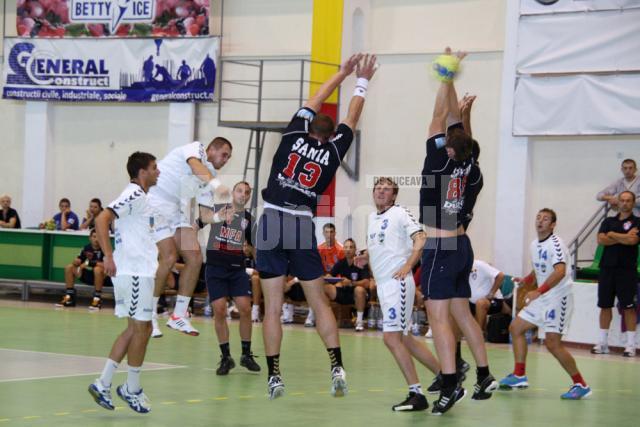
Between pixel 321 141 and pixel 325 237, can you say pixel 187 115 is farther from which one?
pixel 321 141

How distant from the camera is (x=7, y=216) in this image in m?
22.3

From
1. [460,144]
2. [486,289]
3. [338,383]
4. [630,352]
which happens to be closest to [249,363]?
[338,383]

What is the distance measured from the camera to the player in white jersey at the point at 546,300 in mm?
10984

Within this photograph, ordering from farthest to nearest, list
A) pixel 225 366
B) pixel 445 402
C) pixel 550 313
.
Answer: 1. pixel 225 366
2. pixel 550 313
3. pixel 445 402

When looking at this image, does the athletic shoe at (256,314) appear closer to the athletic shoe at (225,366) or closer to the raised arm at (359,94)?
the athletic shoe at (225,366)

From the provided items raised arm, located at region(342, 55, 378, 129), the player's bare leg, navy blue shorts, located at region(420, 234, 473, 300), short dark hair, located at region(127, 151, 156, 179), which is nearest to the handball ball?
raised arm, located at region(342, 55, 378, 129)

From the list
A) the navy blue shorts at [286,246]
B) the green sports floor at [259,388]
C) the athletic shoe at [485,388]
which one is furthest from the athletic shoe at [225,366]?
the athletic shoe at [485,388]

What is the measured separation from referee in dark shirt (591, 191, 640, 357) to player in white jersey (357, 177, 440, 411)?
669 cm

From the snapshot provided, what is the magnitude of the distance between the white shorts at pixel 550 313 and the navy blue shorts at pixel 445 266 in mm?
1784

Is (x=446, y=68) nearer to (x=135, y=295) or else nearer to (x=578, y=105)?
(x=135, y=295)

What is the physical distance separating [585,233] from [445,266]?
1019cm

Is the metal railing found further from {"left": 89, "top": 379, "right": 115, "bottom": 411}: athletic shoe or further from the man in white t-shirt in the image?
{"left": 89, "top": 379, "right": 115, "bottom": 411}: athletic shoe

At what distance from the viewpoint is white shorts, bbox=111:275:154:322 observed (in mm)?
8711

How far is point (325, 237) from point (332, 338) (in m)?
9.73
